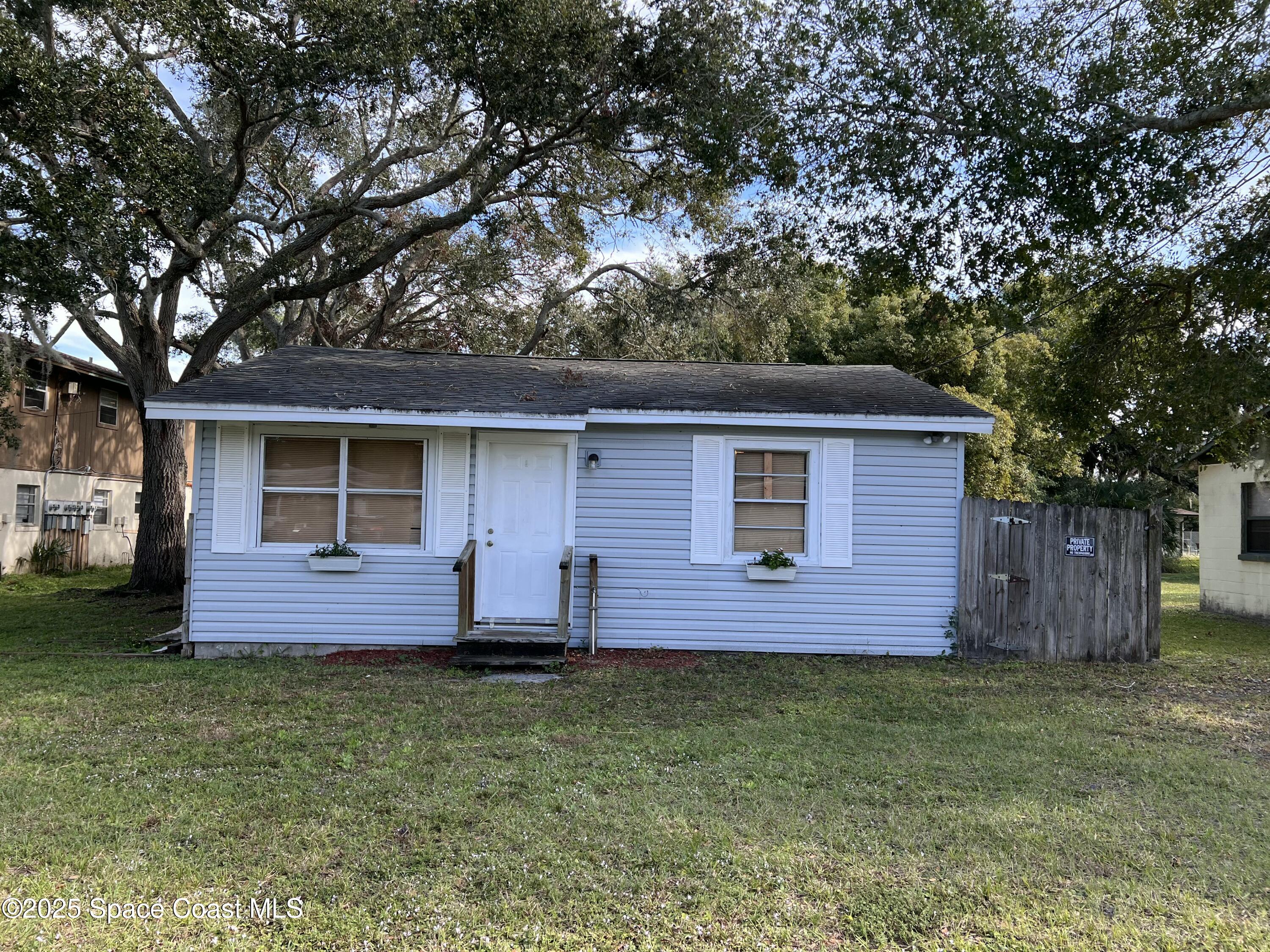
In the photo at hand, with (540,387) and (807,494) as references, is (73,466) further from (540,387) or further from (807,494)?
(807,494)

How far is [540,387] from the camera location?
9.55m

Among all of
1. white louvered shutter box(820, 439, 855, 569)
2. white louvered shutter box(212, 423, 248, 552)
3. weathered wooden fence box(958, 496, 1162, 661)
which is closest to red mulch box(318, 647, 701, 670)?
white louvered shutter box(212, 423, 248, 552)

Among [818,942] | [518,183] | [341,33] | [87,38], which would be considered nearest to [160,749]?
[818,942]

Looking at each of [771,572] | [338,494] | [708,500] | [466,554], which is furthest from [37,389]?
[771,572]

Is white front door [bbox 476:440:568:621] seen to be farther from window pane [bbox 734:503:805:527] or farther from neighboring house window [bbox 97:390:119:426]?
neighboring house window [bbox 97:390:119:426]

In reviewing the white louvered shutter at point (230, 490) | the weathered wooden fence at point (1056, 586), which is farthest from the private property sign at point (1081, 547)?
the white louvered shutter at point (230, 490)

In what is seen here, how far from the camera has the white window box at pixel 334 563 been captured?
8.48 meters

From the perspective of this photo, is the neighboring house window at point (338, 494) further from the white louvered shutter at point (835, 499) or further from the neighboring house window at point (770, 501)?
the white louvered shutter at point (835, 499)

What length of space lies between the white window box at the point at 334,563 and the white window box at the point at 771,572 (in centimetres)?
409

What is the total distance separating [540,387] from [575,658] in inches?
123

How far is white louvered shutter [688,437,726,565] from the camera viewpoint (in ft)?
29.2

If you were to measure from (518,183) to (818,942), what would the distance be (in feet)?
44.1

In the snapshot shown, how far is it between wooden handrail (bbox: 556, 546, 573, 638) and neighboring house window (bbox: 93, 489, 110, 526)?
16.5 metres

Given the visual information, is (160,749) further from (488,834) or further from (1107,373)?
(1107,373)
